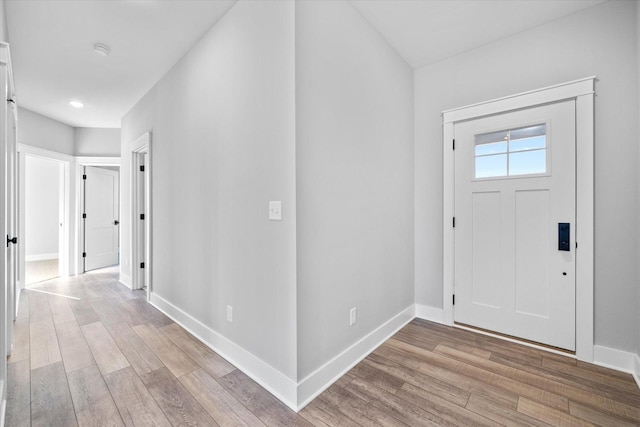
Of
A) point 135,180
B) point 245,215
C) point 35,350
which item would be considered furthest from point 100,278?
point 245,215

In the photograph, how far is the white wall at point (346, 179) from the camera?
70.2 inches

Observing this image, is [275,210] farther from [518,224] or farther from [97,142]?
[97,142]

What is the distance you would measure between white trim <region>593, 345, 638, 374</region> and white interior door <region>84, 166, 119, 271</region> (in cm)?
719

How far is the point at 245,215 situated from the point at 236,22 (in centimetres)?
149

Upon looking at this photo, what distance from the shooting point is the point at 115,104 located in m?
4.12

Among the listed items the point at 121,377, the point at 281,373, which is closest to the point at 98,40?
the point at 121,377

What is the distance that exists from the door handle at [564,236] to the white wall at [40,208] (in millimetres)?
9141

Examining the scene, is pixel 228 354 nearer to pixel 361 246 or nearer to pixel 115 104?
pixel 361 246

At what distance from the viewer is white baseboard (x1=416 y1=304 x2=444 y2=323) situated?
2.92m

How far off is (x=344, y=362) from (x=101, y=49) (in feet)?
11.8

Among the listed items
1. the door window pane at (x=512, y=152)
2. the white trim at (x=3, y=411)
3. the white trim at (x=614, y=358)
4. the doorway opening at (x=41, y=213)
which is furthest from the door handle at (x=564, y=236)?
the doorway opening at (x=41, y=213)

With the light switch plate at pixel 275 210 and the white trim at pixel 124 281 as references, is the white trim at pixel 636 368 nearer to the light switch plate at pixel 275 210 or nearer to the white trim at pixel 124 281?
the light switch plate at pixel 275 210

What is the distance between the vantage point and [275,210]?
5.98ft

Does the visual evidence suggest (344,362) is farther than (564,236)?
No
